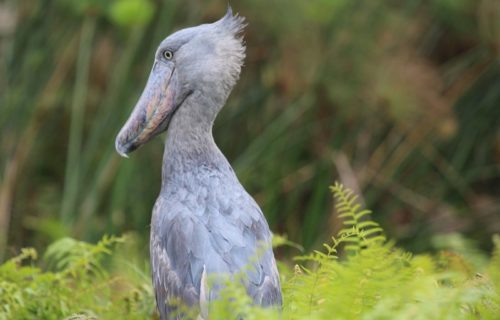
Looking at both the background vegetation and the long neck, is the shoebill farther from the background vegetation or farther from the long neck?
the background vegetation

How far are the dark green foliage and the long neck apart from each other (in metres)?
0.38

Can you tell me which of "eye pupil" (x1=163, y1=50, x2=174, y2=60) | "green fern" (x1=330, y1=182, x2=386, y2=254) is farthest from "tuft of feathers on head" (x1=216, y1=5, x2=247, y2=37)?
"green fern" (x1=330, y1=182, x2=386, y2=254)

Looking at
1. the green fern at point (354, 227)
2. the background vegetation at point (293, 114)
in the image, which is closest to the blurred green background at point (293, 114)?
the background vegetation at point (293, 114)

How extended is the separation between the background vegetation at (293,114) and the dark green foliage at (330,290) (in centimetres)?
216

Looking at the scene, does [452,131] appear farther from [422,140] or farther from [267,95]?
[267,95]

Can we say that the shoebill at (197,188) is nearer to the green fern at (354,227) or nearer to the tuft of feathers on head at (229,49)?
the tuft of feathers on head at (229,49)

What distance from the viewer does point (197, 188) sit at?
3387 millimetres

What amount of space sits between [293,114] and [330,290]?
4018mm

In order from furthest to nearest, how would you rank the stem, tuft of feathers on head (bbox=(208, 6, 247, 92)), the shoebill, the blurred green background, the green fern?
the blurred green background
the stem
tuft of feathers on head (bbox=(208, 6, 247, 92))
the shoebill
the green fern

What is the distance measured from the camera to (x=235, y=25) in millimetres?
3678

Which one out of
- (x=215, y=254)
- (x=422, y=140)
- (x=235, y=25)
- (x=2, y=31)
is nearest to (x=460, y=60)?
(x=422, y=140)

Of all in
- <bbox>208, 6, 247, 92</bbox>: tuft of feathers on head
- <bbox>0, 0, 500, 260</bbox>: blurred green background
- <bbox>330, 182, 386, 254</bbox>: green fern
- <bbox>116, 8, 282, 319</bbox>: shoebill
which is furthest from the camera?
<bbox>0, 0, 500, 260</bbox>: blurred green background

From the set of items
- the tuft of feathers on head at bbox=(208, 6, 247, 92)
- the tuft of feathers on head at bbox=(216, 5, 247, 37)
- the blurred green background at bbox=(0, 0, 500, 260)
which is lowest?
the blurred green background at bbox=(0, 0, 500, 260)

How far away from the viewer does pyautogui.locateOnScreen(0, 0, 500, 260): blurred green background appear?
20.6 feet
